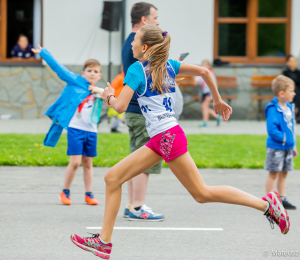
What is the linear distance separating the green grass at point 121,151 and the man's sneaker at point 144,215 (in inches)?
120

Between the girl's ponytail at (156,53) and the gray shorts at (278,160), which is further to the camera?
the gray shorts at (278,160)

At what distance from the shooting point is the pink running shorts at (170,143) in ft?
12.7

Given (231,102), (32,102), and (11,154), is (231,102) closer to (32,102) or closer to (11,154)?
(32,102)

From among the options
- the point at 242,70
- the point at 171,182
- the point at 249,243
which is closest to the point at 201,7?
the point at 242,70

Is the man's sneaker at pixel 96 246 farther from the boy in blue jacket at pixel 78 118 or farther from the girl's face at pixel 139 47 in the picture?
the boy in blue jacket at pixel 78 118

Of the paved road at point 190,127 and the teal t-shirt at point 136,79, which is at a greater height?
the teal t-shirt at point 136,79

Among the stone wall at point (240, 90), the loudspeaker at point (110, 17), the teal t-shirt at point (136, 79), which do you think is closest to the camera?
the teal t-shirt at point (136, 79)

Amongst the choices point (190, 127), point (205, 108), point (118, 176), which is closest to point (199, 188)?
point (118, 176)

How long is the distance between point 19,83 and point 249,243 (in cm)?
1159

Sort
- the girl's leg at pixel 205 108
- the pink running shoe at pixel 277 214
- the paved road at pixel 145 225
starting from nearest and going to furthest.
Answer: the pink running shoe at pixel 277 214 < the paved road at pixel 145 225 < the girl's leg at pixel 205 108

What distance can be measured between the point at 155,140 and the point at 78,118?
2.08m

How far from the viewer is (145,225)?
5.13m

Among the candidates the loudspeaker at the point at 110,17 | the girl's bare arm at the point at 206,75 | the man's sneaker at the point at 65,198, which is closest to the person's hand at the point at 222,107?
the girl's bare arm at the point at 206,75

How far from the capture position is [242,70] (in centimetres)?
1527
